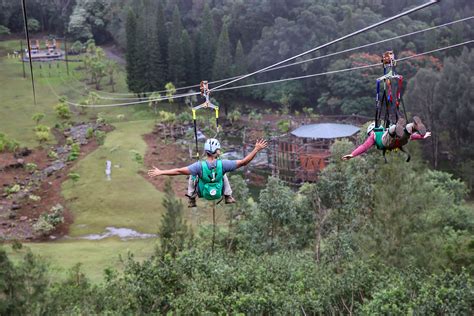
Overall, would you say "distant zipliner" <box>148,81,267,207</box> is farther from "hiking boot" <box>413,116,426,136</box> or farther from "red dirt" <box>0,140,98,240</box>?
"red dirt" <box>0,140,98,240</box>

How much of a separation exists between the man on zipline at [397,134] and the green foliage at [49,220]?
23622 millimetres

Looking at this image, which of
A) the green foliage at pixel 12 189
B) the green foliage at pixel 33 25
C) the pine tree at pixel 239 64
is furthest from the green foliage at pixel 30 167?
the green foliage at pixel 33 25

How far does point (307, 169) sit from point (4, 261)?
2410cm

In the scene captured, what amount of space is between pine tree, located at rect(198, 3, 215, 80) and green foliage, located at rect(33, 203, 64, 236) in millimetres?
21314

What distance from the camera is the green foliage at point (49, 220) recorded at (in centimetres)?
2814

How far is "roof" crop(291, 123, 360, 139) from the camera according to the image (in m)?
34.5

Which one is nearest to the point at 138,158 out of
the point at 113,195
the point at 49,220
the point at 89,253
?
the point at 113,195

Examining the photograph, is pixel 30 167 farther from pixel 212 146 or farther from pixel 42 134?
pixel 212 146

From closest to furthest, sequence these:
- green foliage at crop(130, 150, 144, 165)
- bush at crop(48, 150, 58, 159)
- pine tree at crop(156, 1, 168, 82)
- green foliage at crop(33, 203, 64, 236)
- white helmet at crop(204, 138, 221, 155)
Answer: white helmet at crop(204, 138, 221, 155) < green foliage at crop(33, 203, 64, 236) < green foliage at crop(130, 150, 144, 165) < bush at crop(48, 150, 58, 159) < pine tree at crop(156, 1, 168, 82)

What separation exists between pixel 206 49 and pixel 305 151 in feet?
55.3

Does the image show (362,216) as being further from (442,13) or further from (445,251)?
(442,13)

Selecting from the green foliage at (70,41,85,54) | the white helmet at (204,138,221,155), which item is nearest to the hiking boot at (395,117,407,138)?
the white helmet at (204,138,221,155)

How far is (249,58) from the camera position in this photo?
5119cm

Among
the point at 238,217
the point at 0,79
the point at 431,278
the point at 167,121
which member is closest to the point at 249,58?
the point at 167,121
